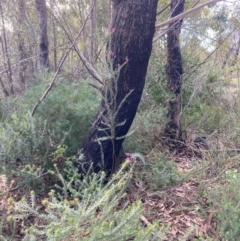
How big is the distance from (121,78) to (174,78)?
1627 millimetres

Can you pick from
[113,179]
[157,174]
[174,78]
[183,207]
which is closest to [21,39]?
[174,78]

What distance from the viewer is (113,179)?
2303 mm

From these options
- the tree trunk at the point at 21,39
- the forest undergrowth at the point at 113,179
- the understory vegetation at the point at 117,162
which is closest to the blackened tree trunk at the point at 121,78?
the understory vegetation at the point at 117,162

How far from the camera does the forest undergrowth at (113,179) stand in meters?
2.07

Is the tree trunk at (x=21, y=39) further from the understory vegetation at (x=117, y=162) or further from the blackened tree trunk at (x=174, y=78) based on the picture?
the blackened tree trunk at (x=174, y=78)

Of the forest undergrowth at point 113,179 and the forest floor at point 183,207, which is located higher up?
the forest undergrowth at point 113,179

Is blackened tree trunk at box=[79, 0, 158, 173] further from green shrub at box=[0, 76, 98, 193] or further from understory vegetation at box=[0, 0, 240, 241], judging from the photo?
green shrub at box=[0, 76, 98, 193]

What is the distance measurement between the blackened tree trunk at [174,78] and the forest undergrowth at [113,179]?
0.14 metres

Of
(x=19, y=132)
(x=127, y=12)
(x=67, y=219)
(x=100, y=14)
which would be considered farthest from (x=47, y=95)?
(x=100, y=14)

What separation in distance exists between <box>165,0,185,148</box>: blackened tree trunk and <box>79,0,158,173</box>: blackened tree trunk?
1334 millimetres

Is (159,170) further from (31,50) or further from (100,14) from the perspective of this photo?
(100,14)

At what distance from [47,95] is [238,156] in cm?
208

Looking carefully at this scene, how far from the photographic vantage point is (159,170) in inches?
136

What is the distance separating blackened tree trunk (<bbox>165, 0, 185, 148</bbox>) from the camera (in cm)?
439
